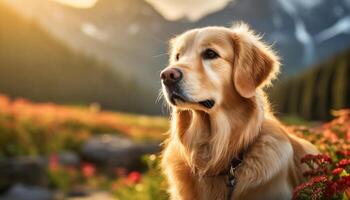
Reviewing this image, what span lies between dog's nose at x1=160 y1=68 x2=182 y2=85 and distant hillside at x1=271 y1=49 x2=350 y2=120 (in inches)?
719

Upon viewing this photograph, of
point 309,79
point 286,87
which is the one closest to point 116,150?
point 309,79

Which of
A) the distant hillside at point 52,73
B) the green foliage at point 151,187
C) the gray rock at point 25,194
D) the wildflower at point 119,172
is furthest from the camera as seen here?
the distant hillside at point 52,73

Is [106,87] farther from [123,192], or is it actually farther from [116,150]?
[123,192]

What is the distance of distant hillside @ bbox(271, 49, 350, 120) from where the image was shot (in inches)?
930

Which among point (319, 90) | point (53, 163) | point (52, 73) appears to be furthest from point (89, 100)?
point (53, 163)

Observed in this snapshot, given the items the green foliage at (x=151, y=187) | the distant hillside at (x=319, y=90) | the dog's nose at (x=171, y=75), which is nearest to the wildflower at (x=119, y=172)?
the green foliage at (x=151, y=187)

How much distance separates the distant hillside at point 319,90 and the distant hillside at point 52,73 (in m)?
14.8

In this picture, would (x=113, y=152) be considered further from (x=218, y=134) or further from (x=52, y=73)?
(x=52, y=73)

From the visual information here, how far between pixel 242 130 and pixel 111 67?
46763mm

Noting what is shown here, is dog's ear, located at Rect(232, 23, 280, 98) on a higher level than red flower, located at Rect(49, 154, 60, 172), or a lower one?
lower

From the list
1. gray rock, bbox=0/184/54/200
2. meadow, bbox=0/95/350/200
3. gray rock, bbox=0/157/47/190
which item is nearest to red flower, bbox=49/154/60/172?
meadow, bbox=0/95/350/200

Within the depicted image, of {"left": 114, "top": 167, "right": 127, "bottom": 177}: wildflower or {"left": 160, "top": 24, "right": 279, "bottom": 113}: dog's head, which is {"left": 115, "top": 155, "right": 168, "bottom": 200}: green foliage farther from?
{"left": 114, "top": 167, "right": 127, "bottom": 177}: wildflower

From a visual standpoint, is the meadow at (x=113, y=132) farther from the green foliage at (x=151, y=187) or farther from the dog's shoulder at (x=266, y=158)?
the dog's shoulder at (x=266, y=158)

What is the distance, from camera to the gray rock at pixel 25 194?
1132 cm
